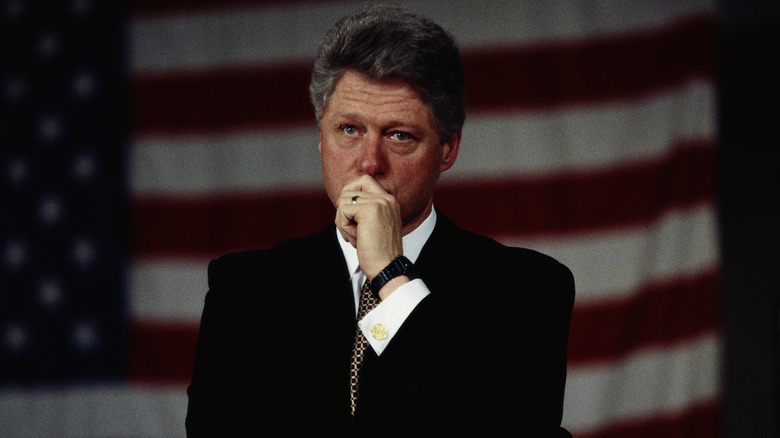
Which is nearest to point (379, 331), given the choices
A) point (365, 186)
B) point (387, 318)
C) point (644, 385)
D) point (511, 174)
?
point (387, 318)

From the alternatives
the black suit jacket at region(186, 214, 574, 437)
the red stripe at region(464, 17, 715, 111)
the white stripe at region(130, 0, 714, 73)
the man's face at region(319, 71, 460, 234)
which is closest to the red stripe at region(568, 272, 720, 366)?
the red stripe at region(464, 17, 715, 111)

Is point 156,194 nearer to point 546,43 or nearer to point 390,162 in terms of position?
point 546,43

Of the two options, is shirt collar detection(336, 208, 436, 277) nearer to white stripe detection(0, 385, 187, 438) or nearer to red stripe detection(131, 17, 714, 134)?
red stripe detection(131, 17, 714, 134)

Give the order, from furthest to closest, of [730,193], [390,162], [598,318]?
1. [730,193]
2. [598,318]
3. [390,162]

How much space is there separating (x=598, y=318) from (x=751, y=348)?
3302mm

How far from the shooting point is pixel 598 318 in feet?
8.59

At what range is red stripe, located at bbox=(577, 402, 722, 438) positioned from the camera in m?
2.69

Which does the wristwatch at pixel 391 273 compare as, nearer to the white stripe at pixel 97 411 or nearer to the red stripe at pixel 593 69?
the red stripe at pixel 593 69

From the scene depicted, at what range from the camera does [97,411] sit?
8.91ft

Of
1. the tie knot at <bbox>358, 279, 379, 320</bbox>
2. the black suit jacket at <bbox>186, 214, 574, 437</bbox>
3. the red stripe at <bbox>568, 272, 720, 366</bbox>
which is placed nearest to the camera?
the black suit jacket at <bbox>186, 214, 574, 437</bbox>

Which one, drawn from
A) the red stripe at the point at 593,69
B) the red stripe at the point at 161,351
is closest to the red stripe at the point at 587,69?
the red stripe at the point at 593,69

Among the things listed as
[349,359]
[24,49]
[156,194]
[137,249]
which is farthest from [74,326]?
[349,359]

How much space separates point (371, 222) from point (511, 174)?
6.07 ft

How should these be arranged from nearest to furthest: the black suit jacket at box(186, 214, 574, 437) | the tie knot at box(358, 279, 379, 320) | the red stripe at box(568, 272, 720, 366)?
1. the black suit jacket at box(186, 214, 574, 437)
2. the tie knot at box(358, 279, 379, 320)
3. the red stripe at box(568, 272, 720, 366)
